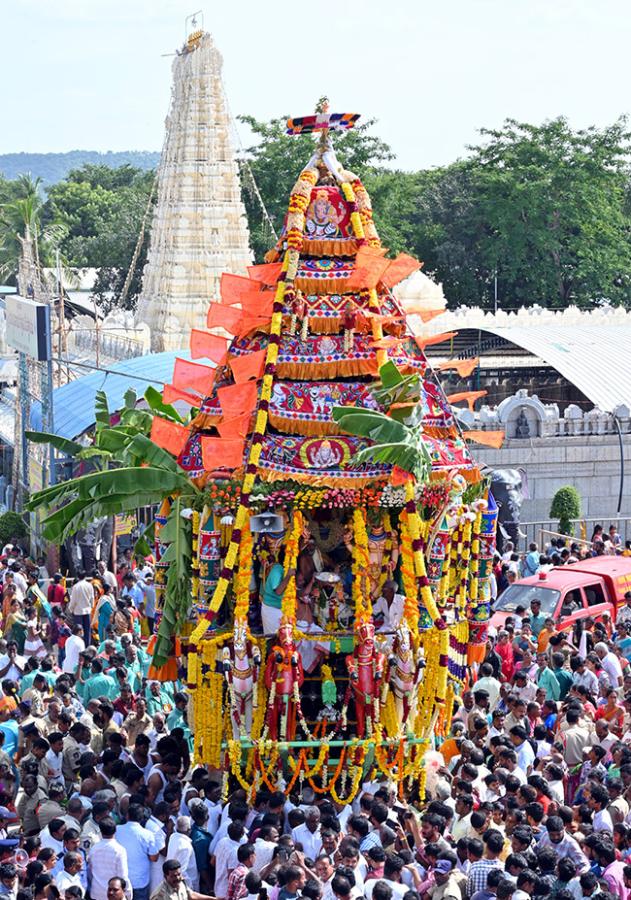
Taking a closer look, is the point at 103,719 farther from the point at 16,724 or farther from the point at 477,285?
the point at 477,285

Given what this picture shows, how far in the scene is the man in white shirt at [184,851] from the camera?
9914mm

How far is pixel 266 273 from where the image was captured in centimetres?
1282

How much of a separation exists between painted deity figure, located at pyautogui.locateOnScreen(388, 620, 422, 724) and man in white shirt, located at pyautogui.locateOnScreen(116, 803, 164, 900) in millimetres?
2641

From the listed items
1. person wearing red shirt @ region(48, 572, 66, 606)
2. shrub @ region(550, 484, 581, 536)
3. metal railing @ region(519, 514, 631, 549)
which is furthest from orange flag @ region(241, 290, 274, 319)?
shrub @ region(550, 484, 581, 536)

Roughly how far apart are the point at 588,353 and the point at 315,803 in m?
19.3

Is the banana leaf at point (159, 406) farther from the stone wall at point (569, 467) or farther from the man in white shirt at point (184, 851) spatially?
the stone wall at point (569, 467)

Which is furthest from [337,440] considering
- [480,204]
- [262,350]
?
[480,204]

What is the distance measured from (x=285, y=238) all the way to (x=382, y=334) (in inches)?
44.1

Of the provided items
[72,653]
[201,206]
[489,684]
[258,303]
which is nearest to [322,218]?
[258,303]

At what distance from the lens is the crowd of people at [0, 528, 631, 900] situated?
9.20m

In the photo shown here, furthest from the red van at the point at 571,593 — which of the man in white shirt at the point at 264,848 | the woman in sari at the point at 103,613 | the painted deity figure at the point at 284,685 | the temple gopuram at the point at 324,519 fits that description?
the man in white shirt at the point at 264,848

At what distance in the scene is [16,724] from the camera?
1238 centimetres

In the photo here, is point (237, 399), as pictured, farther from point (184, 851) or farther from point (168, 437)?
point (184, 851)

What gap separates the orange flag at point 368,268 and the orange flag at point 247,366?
97 cm
